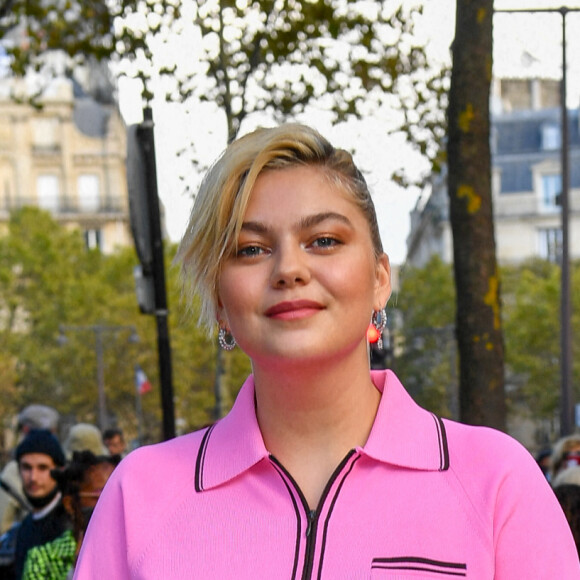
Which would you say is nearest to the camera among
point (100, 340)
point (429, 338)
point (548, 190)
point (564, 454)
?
point (564, 454)

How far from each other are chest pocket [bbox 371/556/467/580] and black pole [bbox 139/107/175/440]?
4.15m

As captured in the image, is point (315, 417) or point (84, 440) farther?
point (84, 440)

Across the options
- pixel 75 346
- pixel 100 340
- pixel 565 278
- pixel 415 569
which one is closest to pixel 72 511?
pixel 415 569

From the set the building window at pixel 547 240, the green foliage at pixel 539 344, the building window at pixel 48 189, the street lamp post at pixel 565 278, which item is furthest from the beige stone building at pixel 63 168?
the street lamp post at pixel 565 278

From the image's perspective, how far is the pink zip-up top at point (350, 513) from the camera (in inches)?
64.1

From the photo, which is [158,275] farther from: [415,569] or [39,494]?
[415,569]

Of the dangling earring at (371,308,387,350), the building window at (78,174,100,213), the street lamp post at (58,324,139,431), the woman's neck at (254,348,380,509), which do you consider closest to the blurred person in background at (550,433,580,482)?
the dangling earring at (371,308,387,350)

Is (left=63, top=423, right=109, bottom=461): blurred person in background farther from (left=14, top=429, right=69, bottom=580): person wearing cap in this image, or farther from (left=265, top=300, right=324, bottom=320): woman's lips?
(left=265, top=300, right=324, bottom=320): woman's lips

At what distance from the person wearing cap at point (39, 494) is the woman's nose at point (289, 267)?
410 cm

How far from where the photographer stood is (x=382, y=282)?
1.96 metres

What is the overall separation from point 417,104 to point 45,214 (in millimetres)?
44435

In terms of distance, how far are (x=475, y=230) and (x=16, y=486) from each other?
4249mm

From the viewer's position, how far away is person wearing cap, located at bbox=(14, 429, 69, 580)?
5629mm

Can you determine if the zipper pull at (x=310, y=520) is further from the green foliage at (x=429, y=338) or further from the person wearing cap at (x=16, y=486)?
the green foliage at (x=429, y=338)
